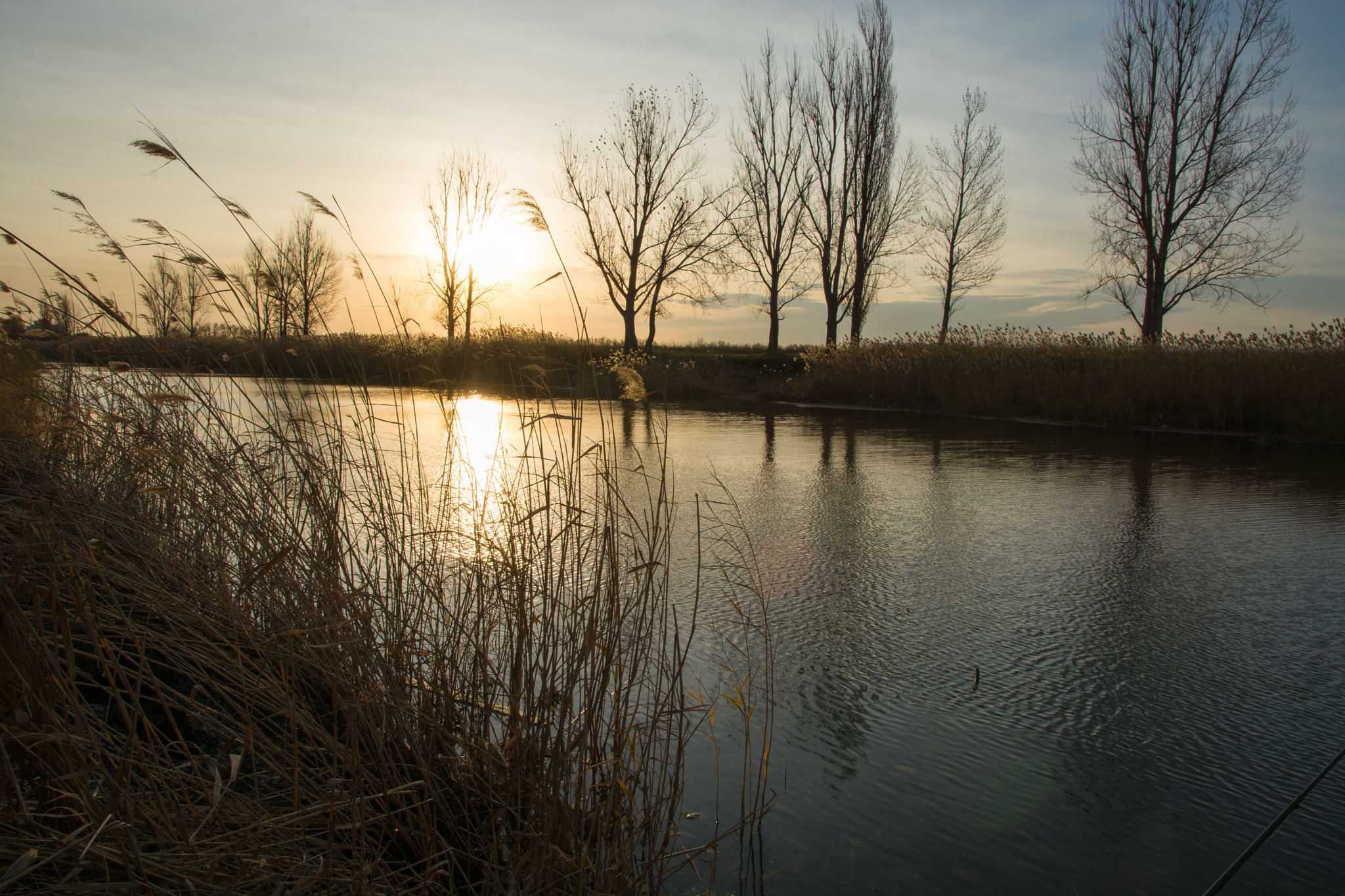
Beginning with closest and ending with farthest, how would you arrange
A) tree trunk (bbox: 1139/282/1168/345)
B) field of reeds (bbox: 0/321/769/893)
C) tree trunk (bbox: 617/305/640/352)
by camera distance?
field of reeds (bbox: 0/321/769/893) < tree trunk (bbox: 1139/282/1168/345) < tree trunk (bbox: 617/305/640/352)

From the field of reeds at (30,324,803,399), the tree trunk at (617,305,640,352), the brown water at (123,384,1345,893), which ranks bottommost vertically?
the brown water at (123,384,1345,893)

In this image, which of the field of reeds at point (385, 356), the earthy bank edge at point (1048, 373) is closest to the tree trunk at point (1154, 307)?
the earthy bank edge at point (1048, 373)

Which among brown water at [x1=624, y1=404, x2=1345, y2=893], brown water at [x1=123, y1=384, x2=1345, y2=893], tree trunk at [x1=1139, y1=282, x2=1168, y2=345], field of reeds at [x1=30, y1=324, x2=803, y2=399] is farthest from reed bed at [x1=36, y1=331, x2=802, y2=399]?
tree trunk at [x1=1139, y1=282, x2=1168, y2=345]

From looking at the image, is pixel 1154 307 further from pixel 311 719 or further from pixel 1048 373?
pixel 311 719

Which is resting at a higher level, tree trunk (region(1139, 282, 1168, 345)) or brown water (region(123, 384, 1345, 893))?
tree trunk (region(1139, 282, 1168, 345))

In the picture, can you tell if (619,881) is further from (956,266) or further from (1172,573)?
(956,266)

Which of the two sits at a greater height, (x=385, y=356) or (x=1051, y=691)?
(x=385, y=356)

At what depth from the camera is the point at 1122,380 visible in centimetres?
1238

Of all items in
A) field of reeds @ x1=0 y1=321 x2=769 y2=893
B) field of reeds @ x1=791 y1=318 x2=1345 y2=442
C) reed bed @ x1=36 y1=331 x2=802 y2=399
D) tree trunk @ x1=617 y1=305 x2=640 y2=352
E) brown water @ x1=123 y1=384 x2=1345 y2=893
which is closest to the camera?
field of reeds @ x1=0 y1=321 x2=769 y2=893

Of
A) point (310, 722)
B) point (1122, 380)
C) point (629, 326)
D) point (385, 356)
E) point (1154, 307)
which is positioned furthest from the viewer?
point (629, 326)

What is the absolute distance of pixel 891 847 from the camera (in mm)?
1906

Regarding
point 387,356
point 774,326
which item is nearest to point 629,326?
point 774,326

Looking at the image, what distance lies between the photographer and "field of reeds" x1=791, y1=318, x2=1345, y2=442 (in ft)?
34.4

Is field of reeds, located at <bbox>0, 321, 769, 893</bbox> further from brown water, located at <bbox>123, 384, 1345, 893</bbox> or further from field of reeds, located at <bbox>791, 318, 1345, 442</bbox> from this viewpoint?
field of reeds, located at <bbox>791, 318, 1345, 442</bbox>
